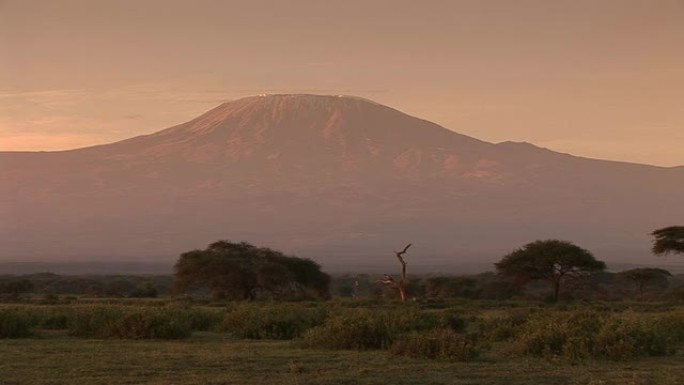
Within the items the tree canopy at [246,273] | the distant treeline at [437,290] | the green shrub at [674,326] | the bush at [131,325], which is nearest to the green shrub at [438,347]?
the green shrub at [674,326]

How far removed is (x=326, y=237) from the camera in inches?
5881

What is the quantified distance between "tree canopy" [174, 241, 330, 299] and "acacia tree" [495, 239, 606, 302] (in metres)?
8.22

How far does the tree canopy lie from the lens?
145 ft

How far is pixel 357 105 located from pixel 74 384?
518 feet

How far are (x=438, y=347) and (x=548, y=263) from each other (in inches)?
1189

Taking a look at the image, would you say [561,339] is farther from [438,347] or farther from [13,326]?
[13,326]

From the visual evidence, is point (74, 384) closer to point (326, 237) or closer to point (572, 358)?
point (572, 358)

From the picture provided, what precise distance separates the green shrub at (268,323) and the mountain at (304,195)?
11531 cm

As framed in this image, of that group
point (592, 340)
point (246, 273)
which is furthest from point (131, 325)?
point (246, 273)

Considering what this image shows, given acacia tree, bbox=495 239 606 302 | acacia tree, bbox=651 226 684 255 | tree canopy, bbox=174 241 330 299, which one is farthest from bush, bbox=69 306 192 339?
acacia tree, bbox=651 226 684 255

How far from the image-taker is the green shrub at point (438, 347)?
16422 mm

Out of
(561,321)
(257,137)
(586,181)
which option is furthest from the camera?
(586,181)

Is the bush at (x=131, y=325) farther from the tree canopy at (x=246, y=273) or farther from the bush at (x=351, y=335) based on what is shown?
the tree canopy at (x=246, y=273)

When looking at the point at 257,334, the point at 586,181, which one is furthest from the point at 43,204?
the point at 257,334
